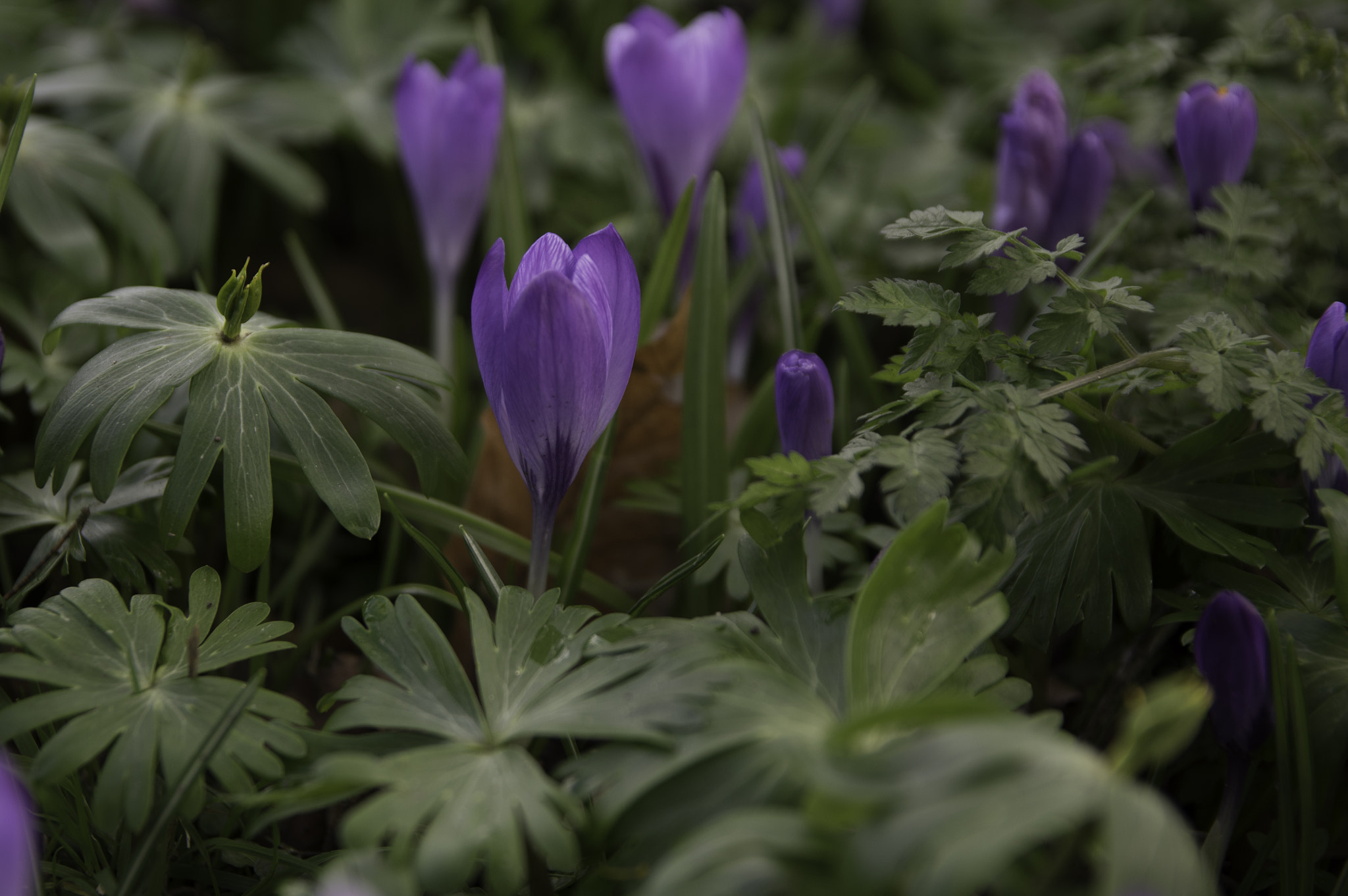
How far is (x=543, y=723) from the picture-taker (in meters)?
0.80

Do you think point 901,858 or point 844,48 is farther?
point 844,48

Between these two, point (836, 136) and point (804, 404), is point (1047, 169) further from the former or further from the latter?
point (804, 404)

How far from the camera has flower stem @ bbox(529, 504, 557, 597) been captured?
1.09 meters

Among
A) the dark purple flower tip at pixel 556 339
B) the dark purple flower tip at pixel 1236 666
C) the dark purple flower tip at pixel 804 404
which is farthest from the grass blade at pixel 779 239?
the dark purple flower tip at pixel 1236 666

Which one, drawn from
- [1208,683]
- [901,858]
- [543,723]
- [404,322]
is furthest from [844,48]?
[901,858]

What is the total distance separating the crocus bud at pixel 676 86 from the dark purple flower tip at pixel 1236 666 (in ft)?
3.13

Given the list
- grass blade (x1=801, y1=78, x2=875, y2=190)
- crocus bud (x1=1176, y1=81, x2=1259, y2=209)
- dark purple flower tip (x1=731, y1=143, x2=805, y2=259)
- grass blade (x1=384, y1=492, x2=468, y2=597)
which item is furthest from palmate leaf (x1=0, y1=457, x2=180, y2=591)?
crocus bud (x1=1176, y1=81, x2=1259, y2=209)

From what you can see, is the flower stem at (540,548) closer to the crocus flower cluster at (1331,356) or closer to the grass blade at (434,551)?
the grass blade at (434,551)

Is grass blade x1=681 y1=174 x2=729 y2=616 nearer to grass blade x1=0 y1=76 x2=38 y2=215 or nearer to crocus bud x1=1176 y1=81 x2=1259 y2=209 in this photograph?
crocus bud x1=1176 y1=81 x2=1259 y2=209

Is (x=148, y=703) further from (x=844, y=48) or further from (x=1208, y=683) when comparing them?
(x=844, y=48)

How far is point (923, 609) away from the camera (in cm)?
83

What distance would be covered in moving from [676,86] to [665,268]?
0.28 meters

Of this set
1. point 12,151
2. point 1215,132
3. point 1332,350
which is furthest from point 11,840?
point 1215,132

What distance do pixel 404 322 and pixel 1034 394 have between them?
159 centimetres
